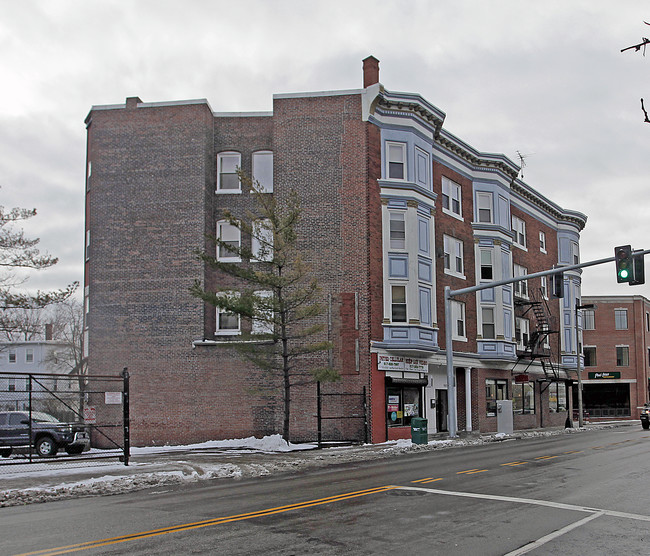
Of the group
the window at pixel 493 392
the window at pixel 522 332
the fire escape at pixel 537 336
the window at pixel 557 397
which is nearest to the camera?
the window at pixel 493 392

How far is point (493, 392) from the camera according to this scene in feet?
134

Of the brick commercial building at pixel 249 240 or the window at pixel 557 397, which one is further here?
the window at pixel 557 397

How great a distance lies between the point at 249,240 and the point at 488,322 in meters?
16.0

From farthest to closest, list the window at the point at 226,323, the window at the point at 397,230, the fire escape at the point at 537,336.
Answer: the fire escape at the point at 537,336 < the window at the point at 397,230 < the window at the point at 226,323

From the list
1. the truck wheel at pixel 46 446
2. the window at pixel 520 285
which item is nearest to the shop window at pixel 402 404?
the truck wheel at pixel 46 446

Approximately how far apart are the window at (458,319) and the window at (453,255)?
5.67 feet

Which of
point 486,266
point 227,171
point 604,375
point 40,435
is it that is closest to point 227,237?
point 227,171

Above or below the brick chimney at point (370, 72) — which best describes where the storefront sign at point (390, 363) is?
below

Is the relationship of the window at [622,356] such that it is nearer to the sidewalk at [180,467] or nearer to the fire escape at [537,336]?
the fire escape at [537,336]

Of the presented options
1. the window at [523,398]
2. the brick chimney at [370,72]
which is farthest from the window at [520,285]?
the brick chimney at [370,72]

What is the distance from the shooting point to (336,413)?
29516 mm

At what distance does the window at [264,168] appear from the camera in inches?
1277

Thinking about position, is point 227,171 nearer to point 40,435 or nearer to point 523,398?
point 40,435

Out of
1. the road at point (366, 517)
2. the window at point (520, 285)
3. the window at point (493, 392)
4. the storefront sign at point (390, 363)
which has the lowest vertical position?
the road at point (366, 517)
